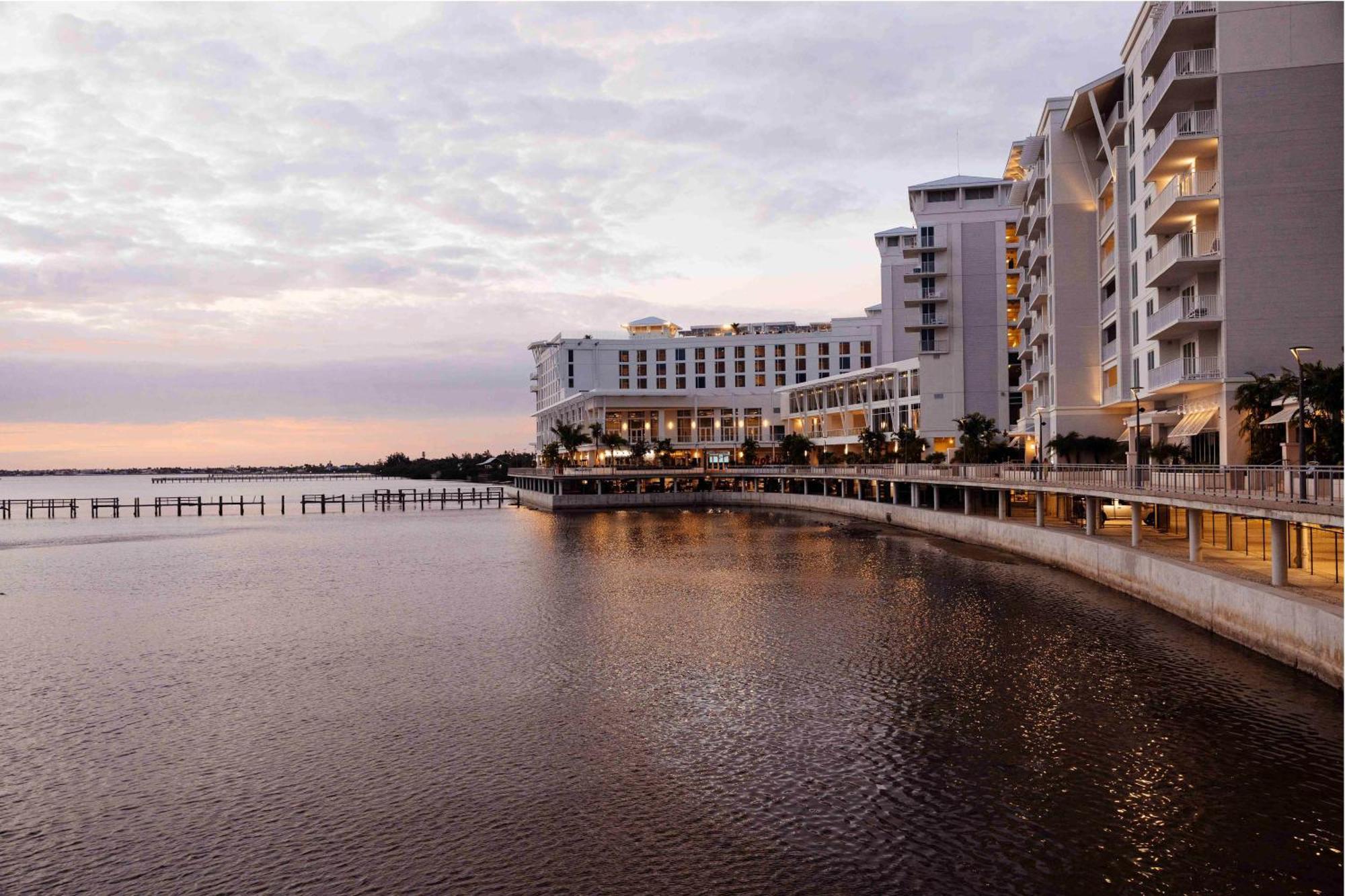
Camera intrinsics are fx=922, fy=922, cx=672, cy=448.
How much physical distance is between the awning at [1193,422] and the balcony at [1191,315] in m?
3.71

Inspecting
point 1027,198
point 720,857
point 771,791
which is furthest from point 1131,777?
point 1027,198

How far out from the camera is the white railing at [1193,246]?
39969 millimetres

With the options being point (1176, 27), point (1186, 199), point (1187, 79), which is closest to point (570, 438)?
point (1186, 199)

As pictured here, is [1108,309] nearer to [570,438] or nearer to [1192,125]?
[1192,125]

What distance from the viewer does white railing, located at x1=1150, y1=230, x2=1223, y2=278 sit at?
39969 mm

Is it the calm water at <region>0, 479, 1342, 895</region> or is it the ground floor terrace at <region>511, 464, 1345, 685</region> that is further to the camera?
the ground floor terrace at <region>511, 464, 1345, 685</region>

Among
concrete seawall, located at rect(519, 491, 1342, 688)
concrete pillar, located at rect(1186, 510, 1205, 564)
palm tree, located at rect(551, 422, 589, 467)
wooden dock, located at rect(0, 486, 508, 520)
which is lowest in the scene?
wooden dock, located at rect(0, 486, 508, 520)

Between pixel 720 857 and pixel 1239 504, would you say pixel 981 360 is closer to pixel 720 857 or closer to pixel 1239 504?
pixel 1239 504

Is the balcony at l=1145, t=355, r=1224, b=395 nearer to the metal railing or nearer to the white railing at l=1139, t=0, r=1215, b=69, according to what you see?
the metal railing

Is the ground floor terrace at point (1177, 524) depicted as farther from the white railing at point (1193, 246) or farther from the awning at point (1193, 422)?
Answer: the white railing at point (1193, 246)

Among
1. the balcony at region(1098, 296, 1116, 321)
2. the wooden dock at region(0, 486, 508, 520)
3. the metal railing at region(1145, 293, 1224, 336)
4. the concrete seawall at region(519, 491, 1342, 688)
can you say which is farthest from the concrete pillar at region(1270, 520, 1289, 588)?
the wooden dock at region(0, 486, 508, 520)

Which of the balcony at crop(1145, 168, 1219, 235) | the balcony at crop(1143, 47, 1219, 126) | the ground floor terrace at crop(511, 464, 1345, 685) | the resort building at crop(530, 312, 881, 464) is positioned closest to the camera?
the ground floor terrace at crop(511, 464, 1345, 685)

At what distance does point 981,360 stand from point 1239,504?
226 ft

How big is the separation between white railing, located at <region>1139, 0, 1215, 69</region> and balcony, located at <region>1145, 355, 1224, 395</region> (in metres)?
14.0
